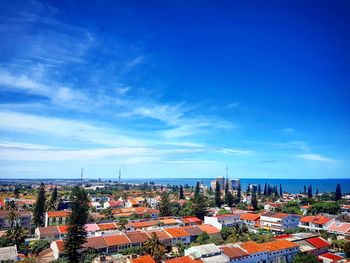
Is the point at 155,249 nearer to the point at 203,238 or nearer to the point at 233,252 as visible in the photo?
the point at 233,252

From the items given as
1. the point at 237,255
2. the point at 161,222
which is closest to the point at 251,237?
the point at 237,255

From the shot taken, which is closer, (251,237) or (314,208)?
(251,237)

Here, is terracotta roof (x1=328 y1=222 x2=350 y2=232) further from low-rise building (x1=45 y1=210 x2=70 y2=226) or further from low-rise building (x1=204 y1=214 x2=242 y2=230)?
low-rise building (x1=45 y1=210 x2=70 y2=226)

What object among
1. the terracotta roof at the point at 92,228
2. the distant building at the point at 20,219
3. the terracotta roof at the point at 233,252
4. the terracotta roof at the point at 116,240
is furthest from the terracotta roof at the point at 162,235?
the distant building at the point at 20,219

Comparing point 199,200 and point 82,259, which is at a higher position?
point 199,200

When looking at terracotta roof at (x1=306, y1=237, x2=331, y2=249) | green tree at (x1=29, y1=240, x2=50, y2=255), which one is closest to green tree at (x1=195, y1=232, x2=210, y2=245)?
terracotta roof at (x1=306, y1=237, x2=331, y2=249)

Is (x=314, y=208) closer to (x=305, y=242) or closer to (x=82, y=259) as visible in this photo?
(x=305, y=242)

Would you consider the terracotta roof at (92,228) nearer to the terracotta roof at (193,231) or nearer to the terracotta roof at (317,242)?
the terracotta roof at (193,231)
